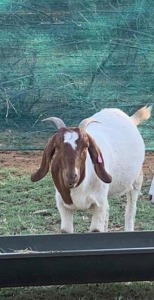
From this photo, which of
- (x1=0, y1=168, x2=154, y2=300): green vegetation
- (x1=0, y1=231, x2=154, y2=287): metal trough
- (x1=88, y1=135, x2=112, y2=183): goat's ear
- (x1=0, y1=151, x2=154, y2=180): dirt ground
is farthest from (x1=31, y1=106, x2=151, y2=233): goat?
(x1=0, y1=151, x2=154, y2=180): dirt ground

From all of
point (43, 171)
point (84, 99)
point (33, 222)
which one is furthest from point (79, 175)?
point (84, 99)

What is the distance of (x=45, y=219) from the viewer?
26.9 feet

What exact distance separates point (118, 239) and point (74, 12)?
14.0ft

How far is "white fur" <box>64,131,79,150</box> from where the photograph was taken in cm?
617

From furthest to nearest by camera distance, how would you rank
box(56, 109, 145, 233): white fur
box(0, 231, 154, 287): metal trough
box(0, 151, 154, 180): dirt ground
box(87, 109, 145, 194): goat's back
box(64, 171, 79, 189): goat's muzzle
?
box(0, 151, 154, 180): dirt ground < box(87, 109, 145, 194): goat's back < box(56, 109, 145, 233): white fur < box(64, 171, 79, 189): goat's muzzle < box(0, 231, 154, 287): metal trough

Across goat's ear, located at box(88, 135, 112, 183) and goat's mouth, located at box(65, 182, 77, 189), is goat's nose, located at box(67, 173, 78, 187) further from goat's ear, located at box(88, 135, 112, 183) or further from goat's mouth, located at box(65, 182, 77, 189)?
goat's ear, located at box(88, 135, 112, 183)

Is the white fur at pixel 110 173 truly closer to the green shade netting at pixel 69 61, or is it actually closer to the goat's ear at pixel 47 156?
the goat's ear at pixel 47 156

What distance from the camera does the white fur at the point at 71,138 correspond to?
6172 mm

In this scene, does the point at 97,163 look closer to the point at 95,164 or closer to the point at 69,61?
the point at 95,164

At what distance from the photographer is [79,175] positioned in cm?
628

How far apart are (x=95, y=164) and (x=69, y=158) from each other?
0.33 meters

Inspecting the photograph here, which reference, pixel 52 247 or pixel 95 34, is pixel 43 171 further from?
pixel 95 34

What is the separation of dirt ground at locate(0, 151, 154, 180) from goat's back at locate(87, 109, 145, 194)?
255 cm

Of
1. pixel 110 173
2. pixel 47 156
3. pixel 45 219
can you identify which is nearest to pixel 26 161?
pixel 45 219
